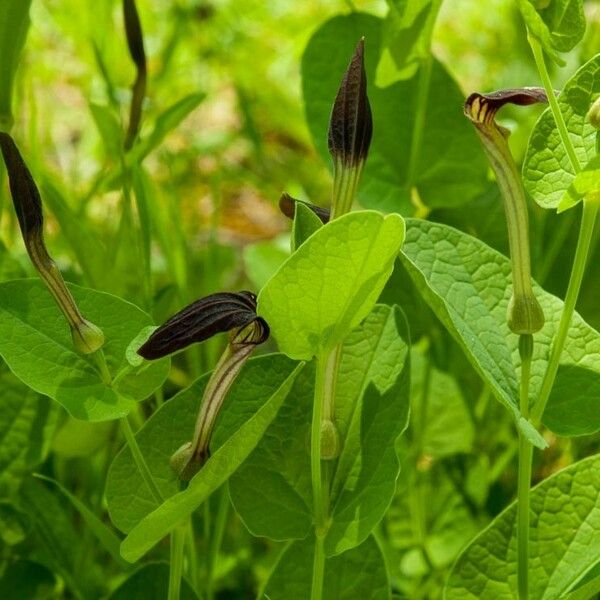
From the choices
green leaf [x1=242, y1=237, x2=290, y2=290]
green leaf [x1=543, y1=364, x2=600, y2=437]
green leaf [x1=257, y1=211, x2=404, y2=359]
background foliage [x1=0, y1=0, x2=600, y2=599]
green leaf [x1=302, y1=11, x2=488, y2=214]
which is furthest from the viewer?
green leaf [x1=242, y1=237, x2=290, y2=290]

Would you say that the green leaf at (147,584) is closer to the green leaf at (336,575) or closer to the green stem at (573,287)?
the green leaf at (336,575)

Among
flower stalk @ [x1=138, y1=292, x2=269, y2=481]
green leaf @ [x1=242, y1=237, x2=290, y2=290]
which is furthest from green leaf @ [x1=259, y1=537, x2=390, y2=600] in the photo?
green leaf @ [x1=242, y1=237, x2=290, y2=290]

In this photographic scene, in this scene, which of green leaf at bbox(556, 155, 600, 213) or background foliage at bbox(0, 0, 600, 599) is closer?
green leaf at bbox(556, 155, 600, 213)

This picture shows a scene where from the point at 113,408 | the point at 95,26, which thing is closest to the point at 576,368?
the point at 113,408

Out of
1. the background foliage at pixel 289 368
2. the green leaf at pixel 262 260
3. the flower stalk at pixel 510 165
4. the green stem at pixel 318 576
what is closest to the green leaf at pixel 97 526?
the background foliage at pixel 289 368

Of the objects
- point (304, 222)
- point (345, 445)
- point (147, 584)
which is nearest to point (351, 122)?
point (304, 222)

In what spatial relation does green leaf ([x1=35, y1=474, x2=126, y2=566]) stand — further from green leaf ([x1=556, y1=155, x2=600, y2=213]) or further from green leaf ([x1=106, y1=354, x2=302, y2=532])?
green leaf ([x1=556, y1=155, x2=600, y2=213])
